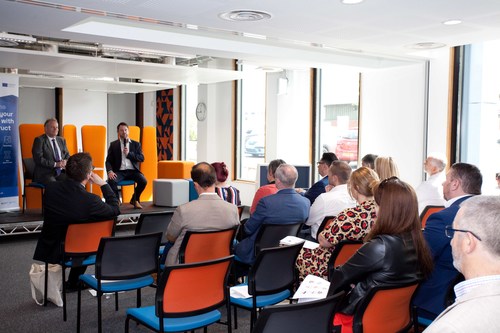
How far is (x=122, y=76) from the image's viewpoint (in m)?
9.77

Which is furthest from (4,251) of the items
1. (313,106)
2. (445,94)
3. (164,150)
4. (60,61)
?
(164,150)

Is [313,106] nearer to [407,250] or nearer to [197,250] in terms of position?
[197,250]

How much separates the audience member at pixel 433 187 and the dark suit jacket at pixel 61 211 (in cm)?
323

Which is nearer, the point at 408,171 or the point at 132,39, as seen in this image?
the point at 132,39

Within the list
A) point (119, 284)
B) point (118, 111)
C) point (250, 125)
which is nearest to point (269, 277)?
point (119, 284)

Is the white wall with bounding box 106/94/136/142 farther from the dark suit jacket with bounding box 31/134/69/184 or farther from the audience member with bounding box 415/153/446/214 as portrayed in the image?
the audience member with bounding box 415/153/446/214

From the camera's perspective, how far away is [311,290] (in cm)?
284

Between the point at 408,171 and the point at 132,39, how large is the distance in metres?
4.41

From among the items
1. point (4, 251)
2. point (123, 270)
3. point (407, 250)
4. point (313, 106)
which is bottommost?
point (4, 251)

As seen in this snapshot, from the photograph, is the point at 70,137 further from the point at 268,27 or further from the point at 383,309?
the point at 383,309

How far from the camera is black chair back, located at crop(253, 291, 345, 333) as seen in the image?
202 cm

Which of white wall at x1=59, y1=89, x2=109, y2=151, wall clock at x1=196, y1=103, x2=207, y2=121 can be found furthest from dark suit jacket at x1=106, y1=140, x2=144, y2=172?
white wall at x1=59, y1=89, x2=109, y2=151

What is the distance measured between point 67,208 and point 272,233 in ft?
5.67

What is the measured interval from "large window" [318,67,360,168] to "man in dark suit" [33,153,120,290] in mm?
5659
